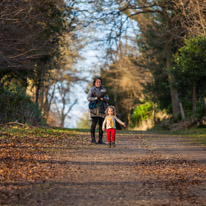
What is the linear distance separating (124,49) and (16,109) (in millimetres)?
22589

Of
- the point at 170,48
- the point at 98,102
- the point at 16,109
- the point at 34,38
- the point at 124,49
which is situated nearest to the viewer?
the point at 98,102

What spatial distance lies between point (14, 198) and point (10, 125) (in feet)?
40.2

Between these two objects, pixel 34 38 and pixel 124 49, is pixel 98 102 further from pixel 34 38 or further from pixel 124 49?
pixel 124 49

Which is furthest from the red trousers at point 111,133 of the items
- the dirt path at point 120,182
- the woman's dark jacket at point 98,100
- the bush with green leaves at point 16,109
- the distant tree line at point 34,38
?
the bush with green leaves at point 16,109

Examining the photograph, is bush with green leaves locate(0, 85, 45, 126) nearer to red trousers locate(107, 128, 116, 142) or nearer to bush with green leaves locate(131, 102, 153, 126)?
red trousers locate(107, 128, 116, 142)

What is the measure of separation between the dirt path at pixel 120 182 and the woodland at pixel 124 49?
23.7 ft

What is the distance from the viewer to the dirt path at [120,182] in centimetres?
501

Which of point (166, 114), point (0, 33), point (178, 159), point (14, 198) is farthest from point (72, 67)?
point (14, 198)

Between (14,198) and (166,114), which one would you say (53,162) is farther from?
(166,114)

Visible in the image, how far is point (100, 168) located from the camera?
24.6 ft

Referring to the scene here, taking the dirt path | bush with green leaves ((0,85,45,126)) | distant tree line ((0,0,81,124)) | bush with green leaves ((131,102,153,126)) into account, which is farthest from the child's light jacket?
bush with green leaves ((131,102,153,126))

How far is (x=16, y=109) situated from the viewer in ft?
67.4

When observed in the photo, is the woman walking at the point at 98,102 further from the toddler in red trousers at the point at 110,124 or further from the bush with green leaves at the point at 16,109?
the bush with green leaves at the point at 16,109

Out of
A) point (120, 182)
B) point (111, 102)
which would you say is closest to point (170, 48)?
point (111, 102)
